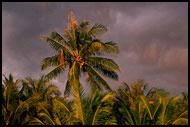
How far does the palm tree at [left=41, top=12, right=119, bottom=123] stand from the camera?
15.1m

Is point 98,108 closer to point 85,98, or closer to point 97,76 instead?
point 85,98

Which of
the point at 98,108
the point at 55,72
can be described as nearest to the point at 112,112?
the point at 98,108

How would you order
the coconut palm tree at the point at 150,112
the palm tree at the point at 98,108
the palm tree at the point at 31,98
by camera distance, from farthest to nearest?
1. the palm tree at the point at 31,98
2. the coconut palm tree at the point at 150,112
3. the palm tree at the point at 98,108

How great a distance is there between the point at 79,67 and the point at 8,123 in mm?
5638

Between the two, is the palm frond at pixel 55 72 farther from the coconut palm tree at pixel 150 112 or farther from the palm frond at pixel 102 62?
the coconut palm tree at pixel 150 112

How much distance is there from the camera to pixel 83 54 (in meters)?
15.5

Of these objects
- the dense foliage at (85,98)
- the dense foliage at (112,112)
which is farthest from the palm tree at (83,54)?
the dense foliage at (112,112)

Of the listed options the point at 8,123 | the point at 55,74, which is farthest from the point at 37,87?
the point at 8,123

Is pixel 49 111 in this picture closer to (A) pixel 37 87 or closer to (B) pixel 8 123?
(B) pixel 8 123

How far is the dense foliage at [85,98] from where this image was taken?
30.5ft

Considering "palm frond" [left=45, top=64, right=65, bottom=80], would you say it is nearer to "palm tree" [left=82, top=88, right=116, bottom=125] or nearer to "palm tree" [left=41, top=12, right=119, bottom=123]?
"palm tree" [left=41, top=12, right=119, bottom=123]

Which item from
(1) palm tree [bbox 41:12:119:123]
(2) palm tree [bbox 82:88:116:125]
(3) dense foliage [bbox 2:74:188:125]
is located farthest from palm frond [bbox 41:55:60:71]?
(2) palm tree [bbox 82:88:116:125]

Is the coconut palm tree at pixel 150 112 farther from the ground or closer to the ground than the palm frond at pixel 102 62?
closer to the ground

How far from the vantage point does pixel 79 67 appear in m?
15.2
